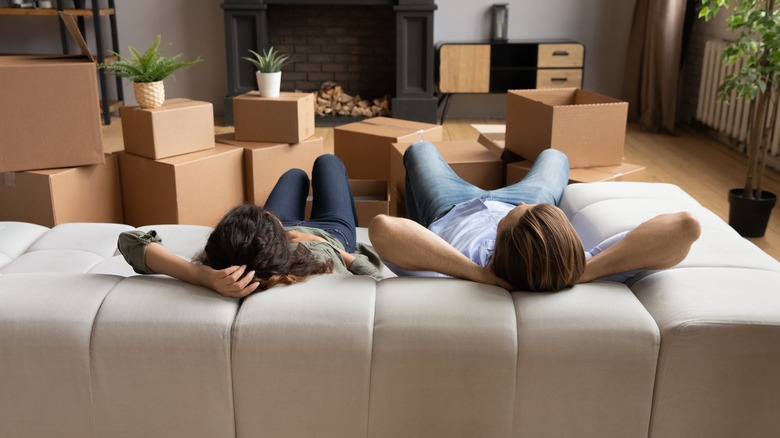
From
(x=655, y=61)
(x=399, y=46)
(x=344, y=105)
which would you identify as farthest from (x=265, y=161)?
(x=655, y=61)

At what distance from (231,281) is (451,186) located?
111 centimetres

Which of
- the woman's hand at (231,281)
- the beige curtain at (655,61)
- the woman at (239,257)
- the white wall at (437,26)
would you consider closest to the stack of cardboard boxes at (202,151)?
the woman at (239,257)

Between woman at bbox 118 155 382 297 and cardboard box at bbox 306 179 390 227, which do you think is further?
cardboard box at bbox 306 179 390 227

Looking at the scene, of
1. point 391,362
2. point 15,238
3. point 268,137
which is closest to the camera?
point 391,362

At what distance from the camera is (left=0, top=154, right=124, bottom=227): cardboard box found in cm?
252

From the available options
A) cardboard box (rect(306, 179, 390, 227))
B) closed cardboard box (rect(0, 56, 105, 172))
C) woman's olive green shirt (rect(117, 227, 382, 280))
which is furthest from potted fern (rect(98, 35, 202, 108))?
woman's olive green shirt (rect(117, 227, 382, 280))

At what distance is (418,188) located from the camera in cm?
229

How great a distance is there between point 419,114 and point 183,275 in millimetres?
4222

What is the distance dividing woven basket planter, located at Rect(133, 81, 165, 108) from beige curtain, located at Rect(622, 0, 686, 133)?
3.70 m

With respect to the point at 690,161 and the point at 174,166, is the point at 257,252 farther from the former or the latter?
the point at 690,161

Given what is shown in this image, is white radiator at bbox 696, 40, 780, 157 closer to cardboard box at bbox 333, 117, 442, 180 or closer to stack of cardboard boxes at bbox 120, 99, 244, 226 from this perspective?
cardboard box at bbox 333, 117, 442, 180

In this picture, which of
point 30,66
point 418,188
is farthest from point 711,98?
point 30,66

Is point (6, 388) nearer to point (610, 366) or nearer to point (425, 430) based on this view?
point (425, 430)

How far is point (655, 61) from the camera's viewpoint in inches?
208
